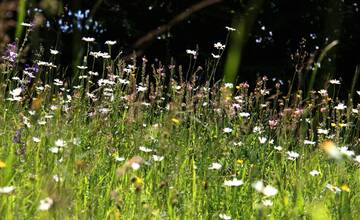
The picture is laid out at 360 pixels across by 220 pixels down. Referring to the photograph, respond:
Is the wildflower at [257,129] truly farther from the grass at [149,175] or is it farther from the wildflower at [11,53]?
the wildflower at [11,53]

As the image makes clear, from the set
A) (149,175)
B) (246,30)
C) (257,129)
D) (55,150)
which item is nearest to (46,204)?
(55,150)

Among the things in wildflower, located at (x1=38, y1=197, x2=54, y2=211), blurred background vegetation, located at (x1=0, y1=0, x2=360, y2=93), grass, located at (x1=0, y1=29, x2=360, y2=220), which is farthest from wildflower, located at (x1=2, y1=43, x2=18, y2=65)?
blurred background vegetation, located at (x1=0, y1=0, x2=360, y2=93)

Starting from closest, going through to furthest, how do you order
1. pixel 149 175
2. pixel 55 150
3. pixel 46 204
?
pixel 46 204 → pixel 55 150 → pixel 149 175

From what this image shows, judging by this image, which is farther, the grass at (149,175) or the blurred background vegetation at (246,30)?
the blurred background vegetation at (246,30)

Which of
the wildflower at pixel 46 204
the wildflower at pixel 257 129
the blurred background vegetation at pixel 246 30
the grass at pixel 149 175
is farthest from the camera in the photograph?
the blurred background vegetation at pixel 246 30

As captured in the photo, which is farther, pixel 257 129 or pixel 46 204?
pixel 257 129

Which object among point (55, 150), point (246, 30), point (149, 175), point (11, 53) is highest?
point (246, 30)

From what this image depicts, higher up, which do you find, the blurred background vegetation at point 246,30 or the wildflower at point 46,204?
the blurred background vegetation at point 246,30

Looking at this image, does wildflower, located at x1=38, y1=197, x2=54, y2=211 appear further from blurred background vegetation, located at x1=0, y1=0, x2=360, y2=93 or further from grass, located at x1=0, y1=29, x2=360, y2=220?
blurred background vegetation, located at x1=0, y1=0, x2=360, y2=93

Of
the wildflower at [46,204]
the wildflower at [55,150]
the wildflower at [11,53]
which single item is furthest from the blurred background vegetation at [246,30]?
the wildflower at [46,204]

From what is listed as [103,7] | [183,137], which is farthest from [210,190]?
[103,7]

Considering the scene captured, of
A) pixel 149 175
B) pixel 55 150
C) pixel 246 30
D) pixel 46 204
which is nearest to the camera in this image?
pixel 46 204

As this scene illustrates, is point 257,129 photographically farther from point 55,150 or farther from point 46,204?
point 46,204

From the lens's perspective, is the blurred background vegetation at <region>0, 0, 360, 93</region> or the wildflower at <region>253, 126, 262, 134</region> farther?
the blurred background vegetation at <region>0, 0, 360, 93</region>
